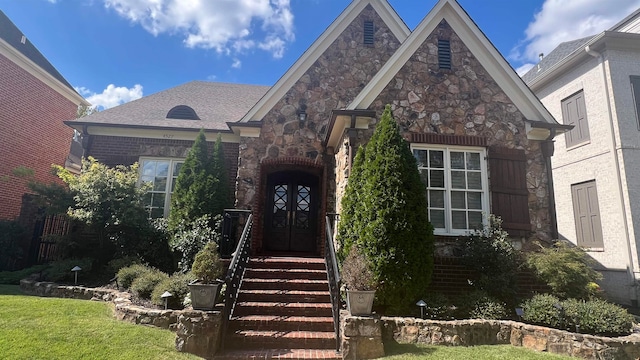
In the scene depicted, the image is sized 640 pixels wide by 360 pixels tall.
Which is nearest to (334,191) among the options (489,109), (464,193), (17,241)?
(464,193)

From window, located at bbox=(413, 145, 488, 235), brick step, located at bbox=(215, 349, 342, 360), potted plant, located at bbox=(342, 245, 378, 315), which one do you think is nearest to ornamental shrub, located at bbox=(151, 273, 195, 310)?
brick step, located at bbox=(215, 349, 342, 360)

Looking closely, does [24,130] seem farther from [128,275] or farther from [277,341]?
[277,341]

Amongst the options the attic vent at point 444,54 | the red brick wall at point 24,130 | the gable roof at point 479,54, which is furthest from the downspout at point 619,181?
the red brick wall at point 24,130

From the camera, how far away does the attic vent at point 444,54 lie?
765 centimetres

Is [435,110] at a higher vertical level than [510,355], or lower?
higher

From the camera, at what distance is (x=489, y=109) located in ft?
24.7

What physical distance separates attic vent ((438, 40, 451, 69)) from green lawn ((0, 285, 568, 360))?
5.74 metres

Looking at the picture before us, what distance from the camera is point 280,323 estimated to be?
5121mm

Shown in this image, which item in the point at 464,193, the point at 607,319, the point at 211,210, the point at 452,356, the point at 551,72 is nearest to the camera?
the point at 452,356

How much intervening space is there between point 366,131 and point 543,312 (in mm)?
4402

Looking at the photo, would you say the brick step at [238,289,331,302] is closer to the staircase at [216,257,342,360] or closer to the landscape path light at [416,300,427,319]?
the staircase at [216,257,342,360]

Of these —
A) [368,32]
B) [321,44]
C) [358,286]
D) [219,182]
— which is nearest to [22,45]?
[219,182]

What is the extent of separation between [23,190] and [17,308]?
31.3 feet

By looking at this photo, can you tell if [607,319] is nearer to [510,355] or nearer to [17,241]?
[510,355]
